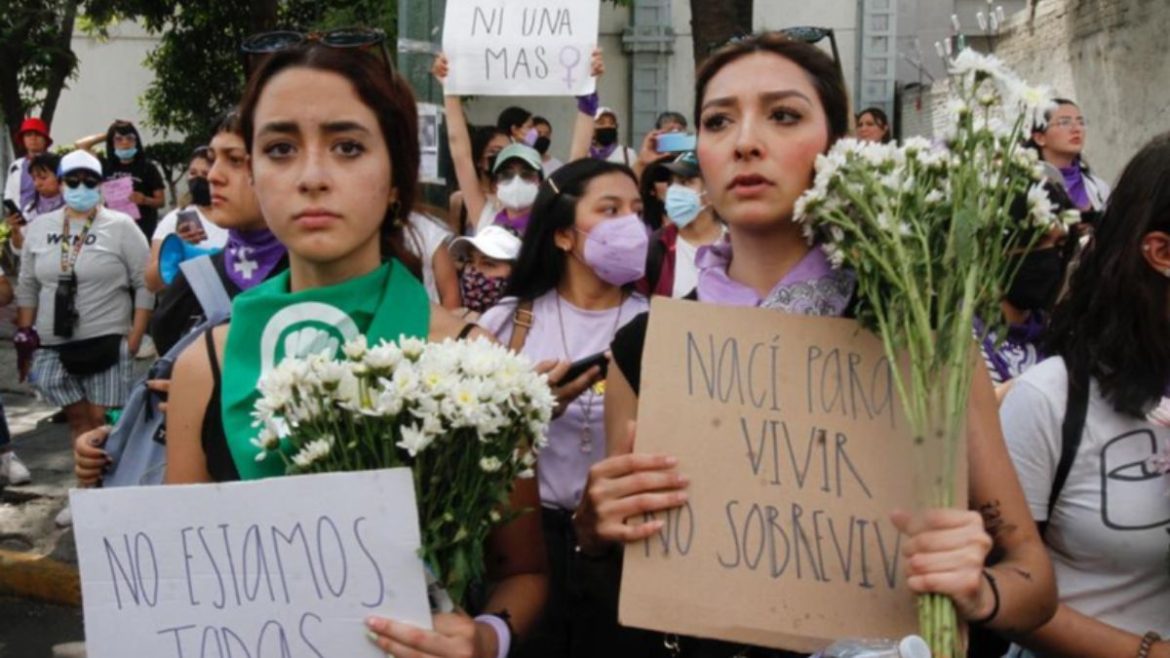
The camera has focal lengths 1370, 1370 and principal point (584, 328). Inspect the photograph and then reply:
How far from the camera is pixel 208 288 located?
3600 mm

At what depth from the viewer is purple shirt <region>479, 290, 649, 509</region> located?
150 inches

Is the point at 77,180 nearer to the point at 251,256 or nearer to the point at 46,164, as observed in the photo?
the point at 46,164

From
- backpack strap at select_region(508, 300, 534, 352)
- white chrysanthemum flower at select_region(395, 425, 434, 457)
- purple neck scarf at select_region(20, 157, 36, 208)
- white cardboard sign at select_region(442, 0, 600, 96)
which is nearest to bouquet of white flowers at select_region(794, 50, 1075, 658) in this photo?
white chrysanthemum flower at select_region(395, 425, 434, 457)

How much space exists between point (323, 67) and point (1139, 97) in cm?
1031

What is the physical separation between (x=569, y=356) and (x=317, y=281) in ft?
5.36

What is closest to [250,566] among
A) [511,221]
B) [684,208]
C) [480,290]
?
[480,290]

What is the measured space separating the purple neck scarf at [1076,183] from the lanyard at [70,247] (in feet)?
18.1

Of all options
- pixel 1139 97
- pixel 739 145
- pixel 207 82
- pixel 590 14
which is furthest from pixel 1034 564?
pixel 207 82

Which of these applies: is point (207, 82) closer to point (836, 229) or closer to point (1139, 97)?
point (1139, 97)

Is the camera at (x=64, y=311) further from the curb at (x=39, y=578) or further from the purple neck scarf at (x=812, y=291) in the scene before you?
the purple neck scarf at (x=812, y=291)

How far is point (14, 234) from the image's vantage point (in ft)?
36.3

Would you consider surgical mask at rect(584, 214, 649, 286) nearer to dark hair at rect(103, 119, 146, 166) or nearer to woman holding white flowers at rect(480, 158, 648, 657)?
woman holding white flowers at rect(480, 158, 648, 657)

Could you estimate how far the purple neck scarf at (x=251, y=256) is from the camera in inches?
143

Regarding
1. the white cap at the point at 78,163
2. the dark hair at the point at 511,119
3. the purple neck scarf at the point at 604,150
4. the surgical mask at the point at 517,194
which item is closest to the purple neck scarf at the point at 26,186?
the white cap at the point at 78,163
